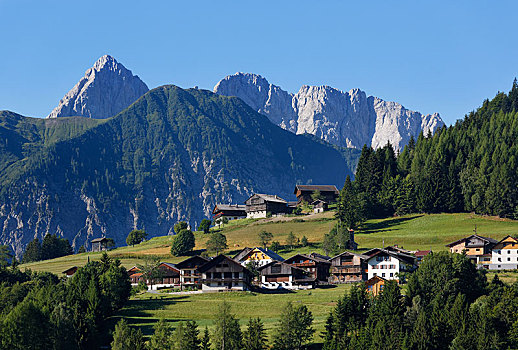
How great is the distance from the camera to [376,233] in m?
165

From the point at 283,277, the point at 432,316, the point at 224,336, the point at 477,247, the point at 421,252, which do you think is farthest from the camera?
the point at 421,252

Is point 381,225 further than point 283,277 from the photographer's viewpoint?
Yes

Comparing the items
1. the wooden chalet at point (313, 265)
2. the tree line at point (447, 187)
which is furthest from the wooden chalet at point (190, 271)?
the tree line at point (447, 187)

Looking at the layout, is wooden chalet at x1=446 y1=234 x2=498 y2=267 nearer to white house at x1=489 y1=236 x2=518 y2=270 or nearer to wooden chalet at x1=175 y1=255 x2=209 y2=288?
white house at x1=489 y1=236 x2=518 y2=270

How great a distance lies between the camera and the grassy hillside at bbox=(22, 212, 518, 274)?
15150cm

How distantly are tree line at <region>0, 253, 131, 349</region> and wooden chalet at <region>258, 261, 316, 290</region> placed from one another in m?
29.6

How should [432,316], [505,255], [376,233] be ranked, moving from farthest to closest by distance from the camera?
[376,233] < [505,255] < [432,316]

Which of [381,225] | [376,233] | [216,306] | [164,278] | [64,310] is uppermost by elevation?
[381,225]

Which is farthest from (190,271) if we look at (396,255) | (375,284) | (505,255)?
(505,255)

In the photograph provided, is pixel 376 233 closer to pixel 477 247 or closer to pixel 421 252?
pixel 421 252

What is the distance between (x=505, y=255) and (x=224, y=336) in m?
75.5

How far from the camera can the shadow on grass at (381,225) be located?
556 feet

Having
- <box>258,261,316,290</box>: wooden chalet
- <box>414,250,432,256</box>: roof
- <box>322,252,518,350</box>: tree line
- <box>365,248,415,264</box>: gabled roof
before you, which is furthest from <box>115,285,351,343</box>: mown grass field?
<box>414,250,432,256</box>: roof

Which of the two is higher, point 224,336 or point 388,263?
point 388,263
